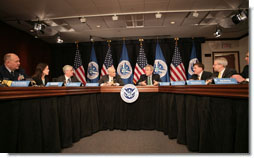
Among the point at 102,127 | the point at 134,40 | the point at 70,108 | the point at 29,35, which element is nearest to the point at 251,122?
the point at 70,108

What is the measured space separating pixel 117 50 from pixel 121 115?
12.7 feet

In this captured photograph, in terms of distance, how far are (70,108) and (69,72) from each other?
129 cm

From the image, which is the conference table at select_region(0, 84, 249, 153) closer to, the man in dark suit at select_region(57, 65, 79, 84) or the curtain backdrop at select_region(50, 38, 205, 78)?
the man in dark suit at select_region(57, 65, 79, 84)

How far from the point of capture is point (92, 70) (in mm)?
5398

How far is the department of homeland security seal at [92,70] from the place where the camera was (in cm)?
536

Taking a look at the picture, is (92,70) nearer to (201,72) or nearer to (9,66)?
(9,66)

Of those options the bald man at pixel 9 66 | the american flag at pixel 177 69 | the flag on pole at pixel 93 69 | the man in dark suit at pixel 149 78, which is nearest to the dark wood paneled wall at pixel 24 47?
the flag on pole at pixel 93 69

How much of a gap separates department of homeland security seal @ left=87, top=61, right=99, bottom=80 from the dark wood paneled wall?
6.60ft

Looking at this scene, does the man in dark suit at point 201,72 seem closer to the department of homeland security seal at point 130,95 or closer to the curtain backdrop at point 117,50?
the department of homeland security seal at point 130,95

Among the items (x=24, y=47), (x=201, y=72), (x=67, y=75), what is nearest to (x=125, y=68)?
(x=67, y=75)

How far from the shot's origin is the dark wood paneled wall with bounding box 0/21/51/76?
12.7 feet

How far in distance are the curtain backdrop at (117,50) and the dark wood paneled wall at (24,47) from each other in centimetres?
47

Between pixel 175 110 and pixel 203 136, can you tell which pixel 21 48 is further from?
pixel 203 136

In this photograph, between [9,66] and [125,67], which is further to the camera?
[125,67]
